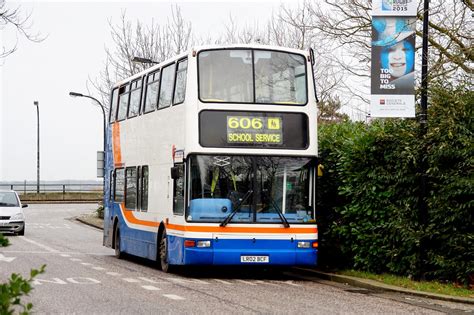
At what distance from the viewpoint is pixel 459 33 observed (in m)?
21.8

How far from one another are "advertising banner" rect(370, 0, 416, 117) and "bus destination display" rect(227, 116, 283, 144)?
2329 millimetres

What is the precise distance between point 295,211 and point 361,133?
195 cm

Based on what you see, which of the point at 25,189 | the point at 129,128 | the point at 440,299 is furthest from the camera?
the point at 25,189

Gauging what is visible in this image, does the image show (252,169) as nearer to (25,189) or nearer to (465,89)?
(465,89)

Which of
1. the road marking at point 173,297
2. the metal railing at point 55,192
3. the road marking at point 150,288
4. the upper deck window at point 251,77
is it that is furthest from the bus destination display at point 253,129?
the metal railing at point 55,192

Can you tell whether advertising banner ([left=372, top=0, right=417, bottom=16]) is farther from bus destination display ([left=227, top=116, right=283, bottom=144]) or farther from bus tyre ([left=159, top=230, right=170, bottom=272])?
bus tyre ([left=159, top=230, right=170, bottom=272])

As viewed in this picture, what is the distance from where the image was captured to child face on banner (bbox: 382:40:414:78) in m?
17.6

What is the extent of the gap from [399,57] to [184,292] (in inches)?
220

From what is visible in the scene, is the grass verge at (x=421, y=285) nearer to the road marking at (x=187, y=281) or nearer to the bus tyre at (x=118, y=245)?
the road marking at (x=187, y=281)

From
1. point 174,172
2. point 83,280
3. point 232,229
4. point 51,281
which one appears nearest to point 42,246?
point 174,172

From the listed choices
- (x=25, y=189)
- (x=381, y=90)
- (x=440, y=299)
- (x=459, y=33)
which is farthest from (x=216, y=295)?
(x=25, y=189)

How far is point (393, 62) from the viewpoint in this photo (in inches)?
696

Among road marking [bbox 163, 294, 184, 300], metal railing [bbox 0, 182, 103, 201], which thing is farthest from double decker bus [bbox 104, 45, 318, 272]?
metal railing [bbox 0, 182, 103, 201]

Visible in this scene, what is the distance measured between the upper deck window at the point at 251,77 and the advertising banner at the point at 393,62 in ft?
7.31
